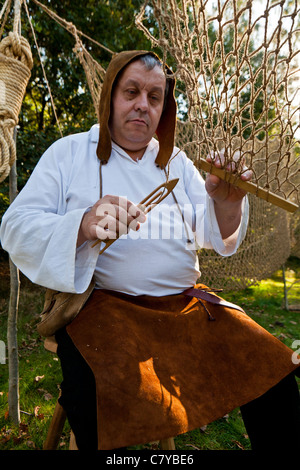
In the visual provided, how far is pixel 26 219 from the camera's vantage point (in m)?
1.21

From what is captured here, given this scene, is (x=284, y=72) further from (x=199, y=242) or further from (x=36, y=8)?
(x=36, y=8)

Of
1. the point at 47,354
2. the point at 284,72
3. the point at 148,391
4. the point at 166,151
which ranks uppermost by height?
the point at 284,72

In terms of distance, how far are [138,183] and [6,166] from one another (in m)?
0.62

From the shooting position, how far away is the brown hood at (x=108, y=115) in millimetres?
1451

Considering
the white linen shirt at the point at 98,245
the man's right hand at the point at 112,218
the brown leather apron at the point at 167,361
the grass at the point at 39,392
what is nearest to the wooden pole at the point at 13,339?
the grass at the point at 39,392

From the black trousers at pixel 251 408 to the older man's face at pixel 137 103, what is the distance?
0.92 meters

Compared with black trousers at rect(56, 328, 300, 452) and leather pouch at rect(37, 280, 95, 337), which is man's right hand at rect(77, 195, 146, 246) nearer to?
leather pouch at rect(37, 280, 95, 337)

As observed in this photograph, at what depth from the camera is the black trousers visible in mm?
1024

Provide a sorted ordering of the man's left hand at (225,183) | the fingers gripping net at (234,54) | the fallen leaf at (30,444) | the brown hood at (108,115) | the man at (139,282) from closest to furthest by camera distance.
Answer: the fingers gripping net at (234,54), the man at (139,282), the man's left hand at (225,183), the brown hood at (108,115), the fallen leaf at (30,444)

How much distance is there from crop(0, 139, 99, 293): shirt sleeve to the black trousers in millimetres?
226

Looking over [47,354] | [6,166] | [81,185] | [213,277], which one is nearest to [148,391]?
[81,185]

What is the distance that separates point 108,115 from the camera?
58.7 inches

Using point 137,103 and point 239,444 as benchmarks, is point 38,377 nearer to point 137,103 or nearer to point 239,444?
point 239,444

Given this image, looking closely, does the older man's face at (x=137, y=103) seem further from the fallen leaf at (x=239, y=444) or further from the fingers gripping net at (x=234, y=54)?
the fallen leaf at (x=239, y=444)
